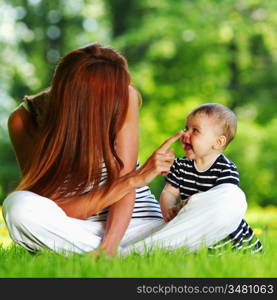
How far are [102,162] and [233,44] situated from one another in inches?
369

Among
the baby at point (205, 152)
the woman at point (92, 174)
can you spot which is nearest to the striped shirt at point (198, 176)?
the baby at point (205, 152)

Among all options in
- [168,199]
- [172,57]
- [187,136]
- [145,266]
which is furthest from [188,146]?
[172,57]

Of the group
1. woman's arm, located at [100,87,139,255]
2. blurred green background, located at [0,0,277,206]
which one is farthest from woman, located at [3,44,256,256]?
blurred green background, located at [0,0,277,206]

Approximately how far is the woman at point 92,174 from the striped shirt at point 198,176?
217 mm

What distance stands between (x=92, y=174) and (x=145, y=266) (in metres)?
0.60

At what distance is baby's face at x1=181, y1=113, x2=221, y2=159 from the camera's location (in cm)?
314

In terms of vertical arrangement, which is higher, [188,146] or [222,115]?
[222,115]

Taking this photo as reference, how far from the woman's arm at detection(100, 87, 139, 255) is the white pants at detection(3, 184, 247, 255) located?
10 centimetres

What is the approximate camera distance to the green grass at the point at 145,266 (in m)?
2.52

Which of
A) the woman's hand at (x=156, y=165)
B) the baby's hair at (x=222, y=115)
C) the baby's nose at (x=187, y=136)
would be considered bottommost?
the woman's hand at (x=156, y=165)

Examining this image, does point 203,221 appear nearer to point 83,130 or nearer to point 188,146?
point 188,146

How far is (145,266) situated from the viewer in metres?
Answer: 2.56

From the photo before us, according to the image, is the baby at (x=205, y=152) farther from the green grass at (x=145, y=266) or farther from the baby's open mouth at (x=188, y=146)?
the green grass at (x=145, y=266)
